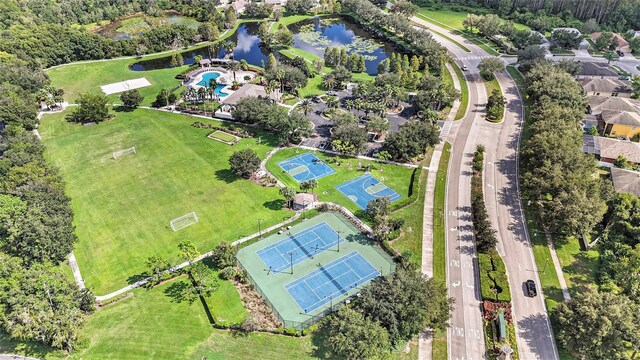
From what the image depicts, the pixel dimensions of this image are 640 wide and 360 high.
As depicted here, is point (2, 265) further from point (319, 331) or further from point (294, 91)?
point (294, 91)

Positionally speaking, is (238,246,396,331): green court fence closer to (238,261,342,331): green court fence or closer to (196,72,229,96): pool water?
(238,261,342,331): green court fence

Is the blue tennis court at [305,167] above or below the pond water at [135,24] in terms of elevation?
below

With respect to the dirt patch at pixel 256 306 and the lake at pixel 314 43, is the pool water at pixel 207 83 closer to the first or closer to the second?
the lake at pixel 314 43

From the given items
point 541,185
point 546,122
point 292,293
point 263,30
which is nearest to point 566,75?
point 546,122

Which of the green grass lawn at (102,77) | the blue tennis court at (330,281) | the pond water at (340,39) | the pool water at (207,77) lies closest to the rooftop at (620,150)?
the blue tennis court at (330,281)

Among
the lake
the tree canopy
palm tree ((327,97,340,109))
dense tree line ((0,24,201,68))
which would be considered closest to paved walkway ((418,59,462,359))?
palm tree ((327,97,340,109))
